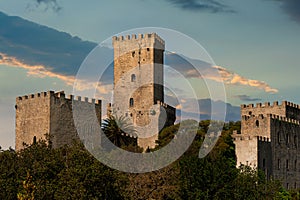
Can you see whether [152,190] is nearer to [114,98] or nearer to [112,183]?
[112,183]

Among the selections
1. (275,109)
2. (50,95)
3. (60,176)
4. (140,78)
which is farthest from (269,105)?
(60,176)

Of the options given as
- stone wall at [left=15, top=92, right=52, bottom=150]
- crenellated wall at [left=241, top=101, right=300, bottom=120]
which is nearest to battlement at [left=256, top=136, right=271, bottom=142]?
crenellated wall at [left=241, top=101, right=300, bottom=120]

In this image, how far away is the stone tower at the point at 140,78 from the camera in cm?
9000

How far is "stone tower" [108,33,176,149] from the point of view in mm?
90000

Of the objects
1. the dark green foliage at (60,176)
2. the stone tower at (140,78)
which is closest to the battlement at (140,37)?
the stone tower at (140,78)

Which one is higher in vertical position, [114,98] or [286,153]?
[114,98]

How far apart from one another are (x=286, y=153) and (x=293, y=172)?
2.38m

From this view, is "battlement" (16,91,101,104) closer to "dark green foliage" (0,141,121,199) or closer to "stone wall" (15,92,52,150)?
"stone wall" (15,92,52,150)

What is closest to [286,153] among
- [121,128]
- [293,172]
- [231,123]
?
[293,172]

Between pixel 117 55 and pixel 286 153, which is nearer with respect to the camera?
pixel 286 153

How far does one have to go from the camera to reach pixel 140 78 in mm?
93062

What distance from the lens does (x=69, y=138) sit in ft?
229

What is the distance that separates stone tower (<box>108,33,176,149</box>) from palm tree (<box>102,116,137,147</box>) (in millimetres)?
5398

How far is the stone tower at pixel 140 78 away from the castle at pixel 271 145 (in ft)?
38.9
